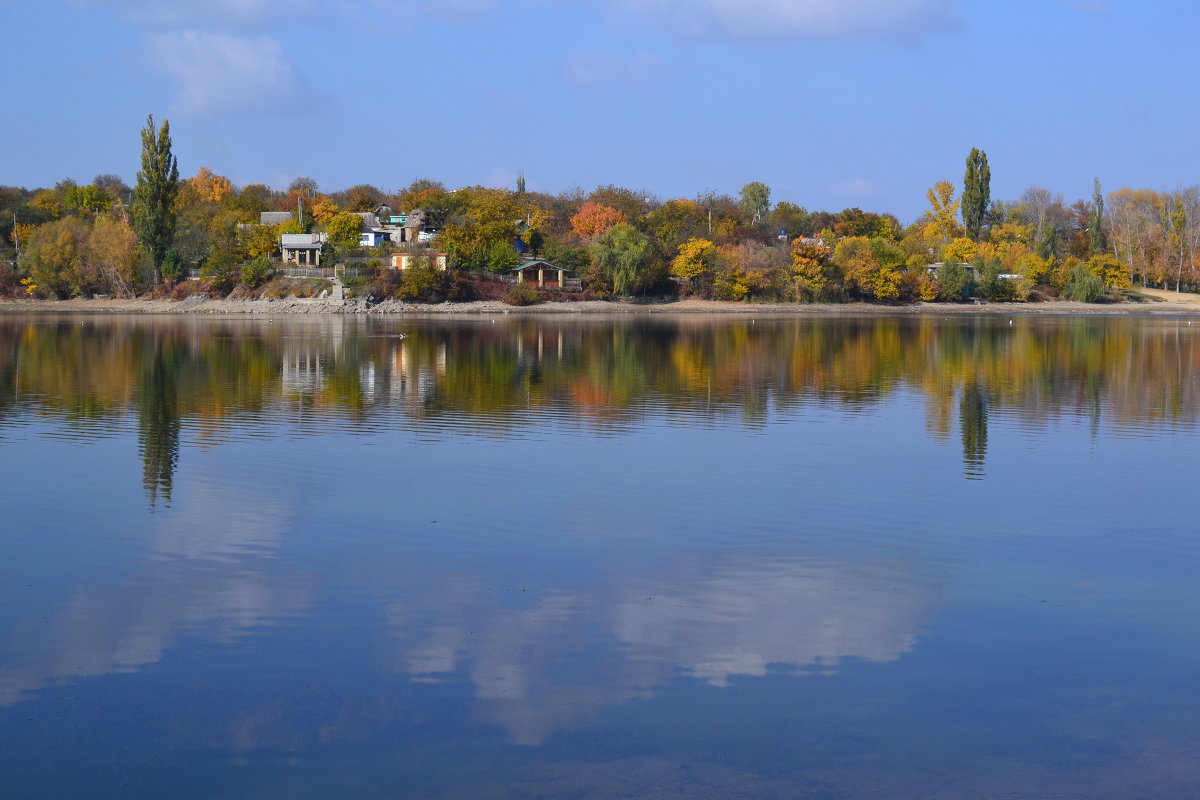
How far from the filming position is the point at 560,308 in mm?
93500

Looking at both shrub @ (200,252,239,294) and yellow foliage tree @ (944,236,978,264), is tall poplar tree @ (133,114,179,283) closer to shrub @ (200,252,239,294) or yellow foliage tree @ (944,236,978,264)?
→ shrub @ (200,252,239,294)

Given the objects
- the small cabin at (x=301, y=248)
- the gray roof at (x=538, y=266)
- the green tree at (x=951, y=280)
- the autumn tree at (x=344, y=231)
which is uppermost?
the autumn tree at (x=344, y=231)

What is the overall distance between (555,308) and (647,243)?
991 cm

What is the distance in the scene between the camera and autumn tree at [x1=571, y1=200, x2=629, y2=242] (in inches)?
4301

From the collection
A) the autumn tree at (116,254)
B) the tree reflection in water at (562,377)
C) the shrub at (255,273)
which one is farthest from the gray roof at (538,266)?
the tree reflection in water at (562,377)

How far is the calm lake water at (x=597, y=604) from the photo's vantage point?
7.66 metres

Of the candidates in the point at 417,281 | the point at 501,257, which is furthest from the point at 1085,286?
the point at 417,281

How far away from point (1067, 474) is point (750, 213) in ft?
428

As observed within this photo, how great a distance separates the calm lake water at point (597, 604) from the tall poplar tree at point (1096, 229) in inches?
4011

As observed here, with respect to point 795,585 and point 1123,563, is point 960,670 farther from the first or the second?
point 1123,563

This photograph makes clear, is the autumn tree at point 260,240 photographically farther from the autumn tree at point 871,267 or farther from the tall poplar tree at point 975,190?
the tall poplar tree at point 975,190

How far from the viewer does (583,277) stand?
98312 millimetres

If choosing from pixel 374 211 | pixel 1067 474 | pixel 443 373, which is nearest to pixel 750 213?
pixel 374 211

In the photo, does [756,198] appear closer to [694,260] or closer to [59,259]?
[694,260]
